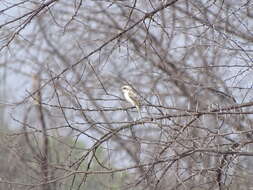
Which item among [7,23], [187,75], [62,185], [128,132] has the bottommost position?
[62,185]

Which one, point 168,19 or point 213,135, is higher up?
point 168,19

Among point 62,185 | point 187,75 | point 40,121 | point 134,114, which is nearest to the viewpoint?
point 134,114

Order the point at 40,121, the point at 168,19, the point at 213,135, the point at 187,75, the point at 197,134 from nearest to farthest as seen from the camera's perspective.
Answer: the point at 213,135 < the point at 197,134 < the point at 168,19 < the point at 187,75 < the point at 40,121

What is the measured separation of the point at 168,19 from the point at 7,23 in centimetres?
243

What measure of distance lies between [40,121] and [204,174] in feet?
14.0

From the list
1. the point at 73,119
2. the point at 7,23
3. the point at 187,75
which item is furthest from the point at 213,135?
the point at 187,75

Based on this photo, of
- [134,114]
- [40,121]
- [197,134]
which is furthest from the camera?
[40,121]

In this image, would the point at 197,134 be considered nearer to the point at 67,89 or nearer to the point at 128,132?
the point at 128,132

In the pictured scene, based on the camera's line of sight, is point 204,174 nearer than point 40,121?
Yes

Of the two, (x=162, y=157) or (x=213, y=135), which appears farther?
(x=162, y=157)

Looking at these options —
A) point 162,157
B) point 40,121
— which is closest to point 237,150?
point 162,157

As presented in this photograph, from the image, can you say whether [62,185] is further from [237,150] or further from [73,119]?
[237,150]

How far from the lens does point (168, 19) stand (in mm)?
6992

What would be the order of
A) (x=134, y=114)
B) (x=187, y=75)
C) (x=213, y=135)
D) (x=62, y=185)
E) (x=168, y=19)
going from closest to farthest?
(x=213, y=135)
(x=134, y=114)
(x=62, y=185)
(x=168, y=19)
(x=187, y=75)
